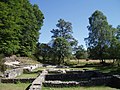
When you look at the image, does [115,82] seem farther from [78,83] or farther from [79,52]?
[79,52]

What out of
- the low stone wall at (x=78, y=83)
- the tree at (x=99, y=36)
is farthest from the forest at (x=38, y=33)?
the low stone wall at (x=78, y=83)

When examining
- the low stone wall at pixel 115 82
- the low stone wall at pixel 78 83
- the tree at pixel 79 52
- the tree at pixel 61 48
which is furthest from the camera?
the tree at pixel 79 52

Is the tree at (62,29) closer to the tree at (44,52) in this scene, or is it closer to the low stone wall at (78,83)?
the tree at (44,52)

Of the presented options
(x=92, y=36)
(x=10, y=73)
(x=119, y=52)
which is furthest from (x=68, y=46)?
(x=10, y=73)

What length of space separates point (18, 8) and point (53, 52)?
2559cm

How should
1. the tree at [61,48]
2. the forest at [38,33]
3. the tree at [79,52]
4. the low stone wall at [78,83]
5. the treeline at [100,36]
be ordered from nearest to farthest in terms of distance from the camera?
1. the low stone wall at [78,83]
2. the forest at [38,33]
3. the treeline at [100,36]
4. the tree at [61,48]
5. the tree at [79,52]

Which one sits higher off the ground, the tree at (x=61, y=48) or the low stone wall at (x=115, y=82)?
the tree at (x=61, y=48)

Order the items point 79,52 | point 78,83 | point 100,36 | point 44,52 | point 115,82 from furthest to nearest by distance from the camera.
Answer: point 79,52 → point 44,52 → point 100,36 → point 115,82 → point 78,83

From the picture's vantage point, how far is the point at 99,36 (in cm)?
5822

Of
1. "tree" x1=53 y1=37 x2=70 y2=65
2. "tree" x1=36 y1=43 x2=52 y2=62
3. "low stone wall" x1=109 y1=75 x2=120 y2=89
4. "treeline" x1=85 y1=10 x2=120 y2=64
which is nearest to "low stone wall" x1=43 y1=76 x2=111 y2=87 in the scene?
"low stone wall" x1=109 y1=75 x2=120 y2=89

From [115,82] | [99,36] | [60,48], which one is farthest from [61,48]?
Answer: [115,82]

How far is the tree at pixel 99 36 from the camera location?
5772 centimetres

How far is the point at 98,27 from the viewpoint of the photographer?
58469 mm

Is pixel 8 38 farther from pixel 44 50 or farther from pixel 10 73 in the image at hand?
pixel 44 50
